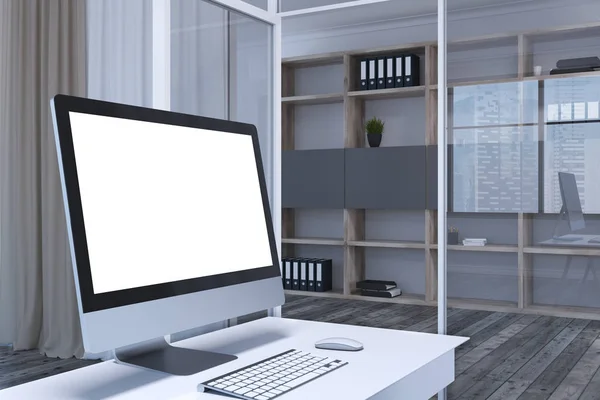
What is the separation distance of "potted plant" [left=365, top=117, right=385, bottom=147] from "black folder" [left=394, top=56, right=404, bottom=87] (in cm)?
40

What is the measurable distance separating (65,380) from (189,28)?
1.42m

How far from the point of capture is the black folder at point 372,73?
563 centimetres

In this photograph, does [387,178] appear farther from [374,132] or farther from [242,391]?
[242,391]

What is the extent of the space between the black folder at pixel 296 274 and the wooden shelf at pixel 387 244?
0.50 meters

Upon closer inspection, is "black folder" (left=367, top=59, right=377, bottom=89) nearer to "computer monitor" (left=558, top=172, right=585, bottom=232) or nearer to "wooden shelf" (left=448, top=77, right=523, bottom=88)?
"wooden shelf" (left=448, top=77, right=523, bottom=88)

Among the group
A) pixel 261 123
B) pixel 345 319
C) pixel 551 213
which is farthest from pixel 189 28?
pixel 345 319

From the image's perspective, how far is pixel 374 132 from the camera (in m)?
Result: 5.72

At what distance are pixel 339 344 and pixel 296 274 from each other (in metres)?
4.38

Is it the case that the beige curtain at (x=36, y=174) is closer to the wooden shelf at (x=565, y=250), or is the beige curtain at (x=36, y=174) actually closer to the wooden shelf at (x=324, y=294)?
the wooden shelf at (x=324, y=294)

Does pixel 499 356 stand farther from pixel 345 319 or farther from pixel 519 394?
pixel 345 319

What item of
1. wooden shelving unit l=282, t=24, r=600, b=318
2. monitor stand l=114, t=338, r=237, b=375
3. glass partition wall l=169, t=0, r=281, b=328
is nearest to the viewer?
monitor stand l=114, t=338, r=237, b=375

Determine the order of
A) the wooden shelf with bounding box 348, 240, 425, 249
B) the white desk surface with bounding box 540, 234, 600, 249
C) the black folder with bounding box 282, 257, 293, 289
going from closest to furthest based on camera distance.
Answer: the white desk surface with bounding box 540, 234, 600, 249 < the wooden shelf with bounding box 348, 240, 425, 249 < the black folder with bounding box 282, 257, 293, 289

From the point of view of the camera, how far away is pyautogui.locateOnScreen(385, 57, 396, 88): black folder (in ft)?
18.2

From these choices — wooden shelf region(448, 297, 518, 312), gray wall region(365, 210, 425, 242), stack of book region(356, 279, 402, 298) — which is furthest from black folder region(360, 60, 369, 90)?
wooden shelf region(448, 297, 518, 312)
